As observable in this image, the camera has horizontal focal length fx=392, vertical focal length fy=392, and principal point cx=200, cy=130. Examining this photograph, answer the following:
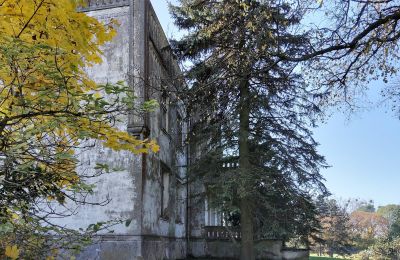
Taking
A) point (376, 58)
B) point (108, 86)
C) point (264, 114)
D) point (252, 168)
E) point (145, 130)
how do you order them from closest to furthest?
1. point (108, 86)
2. point (376, 58)
3. point (145, 130)
4. point (252, 168)
5. point (264, 114)

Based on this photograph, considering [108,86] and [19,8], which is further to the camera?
[108,86]

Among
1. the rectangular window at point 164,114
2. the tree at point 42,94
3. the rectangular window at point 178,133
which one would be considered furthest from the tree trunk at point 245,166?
the tree at point 42,94

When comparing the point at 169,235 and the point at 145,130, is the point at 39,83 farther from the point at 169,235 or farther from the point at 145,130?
the point at 169,235

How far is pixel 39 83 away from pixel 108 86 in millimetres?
605

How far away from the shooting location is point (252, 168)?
12812mm

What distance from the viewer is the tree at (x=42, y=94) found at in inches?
108

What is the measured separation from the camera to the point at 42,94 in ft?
9.63

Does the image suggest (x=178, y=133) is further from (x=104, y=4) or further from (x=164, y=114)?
(x=104, y=4)

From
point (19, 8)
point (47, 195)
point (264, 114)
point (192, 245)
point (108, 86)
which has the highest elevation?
point (264, 114)

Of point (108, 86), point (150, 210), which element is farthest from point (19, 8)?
point (150, 210)

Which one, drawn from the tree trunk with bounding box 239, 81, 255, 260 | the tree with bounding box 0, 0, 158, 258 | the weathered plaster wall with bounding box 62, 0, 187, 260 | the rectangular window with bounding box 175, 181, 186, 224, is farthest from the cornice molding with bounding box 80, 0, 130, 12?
the tree with bounding box 0, 0, 158, 258

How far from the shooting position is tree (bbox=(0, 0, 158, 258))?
2.75m

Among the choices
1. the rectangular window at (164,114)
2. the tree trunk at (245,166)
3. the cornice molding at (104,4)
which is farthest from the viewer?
the rectangular window at (164,114)

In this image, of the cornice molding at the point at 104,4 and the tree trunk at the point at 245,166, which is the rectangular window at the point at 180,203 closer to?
the tree trunk at the point at 245,166
